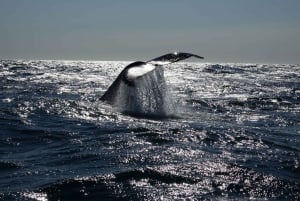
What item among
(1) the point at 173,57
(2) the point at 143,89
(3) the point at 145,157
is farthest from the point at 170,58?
(3) the point at 145,157

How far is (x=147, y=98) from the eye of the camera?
42.4ft

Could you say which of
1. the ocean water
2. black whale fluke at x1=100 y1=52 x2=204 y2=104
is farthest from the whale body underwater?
the ocean water

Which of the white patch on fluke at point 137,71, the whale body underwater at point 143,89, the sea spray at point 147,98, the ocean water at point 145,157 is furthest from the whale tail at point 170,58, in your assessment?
the ocean water at point 145,157

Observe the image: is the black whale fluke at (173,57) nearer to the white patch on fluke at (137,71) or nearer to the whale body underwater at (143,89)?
the whale body underwater at (143,89)

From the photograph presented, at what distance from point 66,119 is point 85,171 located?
21.8ft

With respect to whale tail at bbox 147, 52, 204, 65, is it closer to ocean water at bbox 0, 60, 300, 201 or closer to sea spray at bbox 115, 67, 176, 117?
sea spray at bbox 115, 67, 176, 117

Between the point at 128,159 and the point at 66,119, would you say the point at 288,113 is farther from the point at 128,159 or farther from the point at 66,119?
the point at 128,159

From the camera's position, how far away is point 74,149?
874cm

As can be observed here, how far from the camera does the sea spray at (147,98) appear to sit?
11.8 meters

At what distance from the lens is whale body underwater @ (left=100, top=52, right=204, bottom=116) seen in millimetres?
10027

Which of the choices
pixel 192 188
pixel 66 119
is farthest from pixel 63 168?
pixel 66 119

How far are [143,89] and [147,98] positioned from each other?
44.0 inches

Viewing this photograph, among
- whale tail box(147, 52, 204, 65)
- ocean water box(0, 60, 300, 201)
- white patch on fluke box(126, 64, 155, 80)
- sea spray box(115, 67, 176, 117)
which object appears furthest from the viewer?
sea spray box(115, 67, 176, 117)

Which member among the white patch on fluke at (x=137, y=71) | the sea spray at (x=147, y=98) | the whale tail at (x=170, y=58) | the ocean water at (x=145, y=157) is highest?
the whale tail at (x=170, y=58)
